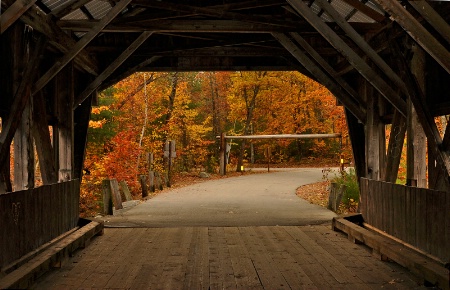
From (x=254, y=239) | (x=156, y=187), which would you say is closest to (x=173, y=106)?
(x=156, y=187)

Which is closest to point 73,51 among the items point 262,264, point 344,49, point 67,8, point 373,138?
point 67,8

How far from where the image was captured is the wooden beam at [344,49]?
7797mm

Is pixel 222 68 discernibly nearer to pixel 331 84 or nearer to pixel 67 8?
pixel 331 84

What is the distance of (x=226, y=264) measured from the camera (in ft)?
23.3

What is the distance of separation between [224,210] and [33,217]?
25.3 feet

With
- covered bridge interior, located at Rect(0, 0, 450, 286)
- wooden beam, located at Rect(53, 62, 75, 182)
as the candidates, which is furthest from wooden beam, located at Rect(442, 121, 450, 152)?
wooden beam, located at Rect(53, 62, 75, 182)

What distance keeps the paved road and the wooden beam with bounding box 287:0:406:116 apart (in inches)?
151

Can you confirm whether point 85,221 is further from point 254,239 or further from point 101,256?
point 254,239

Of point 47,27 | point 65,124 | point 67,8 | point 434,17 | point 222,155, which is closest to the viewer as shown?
point 434,17

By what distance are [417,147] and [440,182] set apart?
0.73 metres

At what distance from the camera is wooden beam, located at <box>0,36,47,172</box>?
6.29 metres

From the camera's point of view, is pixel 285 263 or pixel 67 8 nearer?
pixel 285 263

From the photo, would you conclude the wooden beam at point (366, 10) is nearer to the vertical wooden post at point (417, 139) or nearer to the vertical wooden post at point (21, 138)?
the vertical wooden post at point (417, 139)

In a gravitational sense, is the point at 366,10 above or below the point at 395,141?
above
